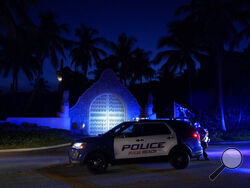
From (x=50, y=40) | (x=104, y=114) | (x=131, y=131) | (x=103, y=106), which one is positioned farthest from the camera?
(x=50, y=40)

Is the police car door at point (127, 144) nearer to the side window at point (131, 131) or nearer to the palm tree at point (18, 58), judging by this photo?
the side window at point (131, 131)

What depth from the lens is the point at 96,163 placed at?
1034 centimetres

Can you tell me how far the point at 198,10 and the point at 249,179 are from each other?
2689cm

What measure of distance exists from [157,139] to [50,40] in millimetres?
30450

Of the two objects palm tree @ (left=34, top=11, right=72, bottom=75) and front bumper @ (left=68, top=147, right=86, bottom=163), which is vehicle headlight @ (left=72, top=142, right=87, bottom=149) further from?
palm tree @ (left=34, top=11, right=72, bottom=75)

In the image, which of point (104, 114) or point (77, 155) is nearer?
point (77, 155)

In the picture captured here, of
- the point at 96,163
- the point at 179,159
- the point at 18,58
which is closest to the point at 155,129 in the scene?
the point at 179,159

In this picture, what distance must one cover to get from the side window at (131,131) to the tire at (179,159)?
143 centimetres

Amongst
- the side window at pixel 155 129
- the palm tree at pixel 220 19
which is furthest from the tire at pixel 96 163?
the palm tree at pixel 220 19

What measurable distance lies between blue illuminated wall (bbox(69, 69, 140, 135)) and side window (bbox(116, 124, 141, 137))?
1811 cm

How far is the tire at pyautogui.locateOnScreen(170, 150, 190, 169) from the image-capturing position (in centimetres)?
1088

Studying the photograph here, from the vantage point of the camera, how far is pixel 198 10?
33125 millimetres

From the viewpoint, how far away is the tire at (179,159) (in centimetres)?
1088

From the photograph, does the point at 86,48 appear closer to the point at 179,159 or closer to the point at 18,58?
the point at 18,58
